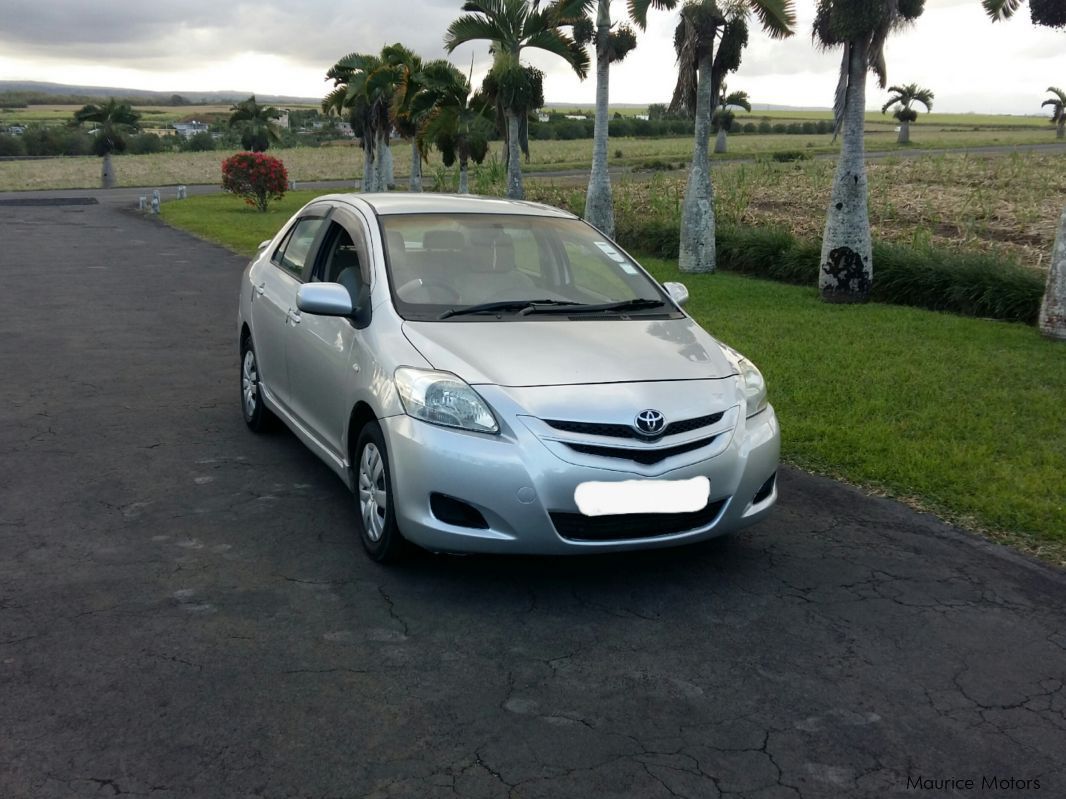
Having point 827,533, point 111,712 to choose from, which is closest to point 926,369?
point 827,533

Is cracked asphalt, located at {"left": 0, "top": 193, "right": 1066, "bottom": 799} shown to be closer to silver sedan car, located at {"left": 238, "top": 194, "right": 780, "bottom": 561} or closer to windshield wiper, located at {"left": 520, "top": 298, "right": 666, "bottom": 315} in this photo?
silver sedan car, located at {"left": 238, "top": 194, "right": 780, "bottom": 561}

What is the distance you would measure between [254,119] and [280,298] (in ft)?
196

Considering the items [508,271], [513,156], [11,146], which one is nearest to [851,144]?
[513,156]

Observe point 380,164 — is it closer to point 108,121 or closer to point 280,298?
point 108,121

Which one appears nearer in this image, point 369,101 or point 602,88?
point 602,88

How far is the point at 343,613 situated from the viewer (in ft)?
15.1

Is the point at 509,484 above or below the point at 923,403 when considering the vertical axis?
above

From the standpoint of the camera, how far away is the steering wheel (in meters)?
5.63

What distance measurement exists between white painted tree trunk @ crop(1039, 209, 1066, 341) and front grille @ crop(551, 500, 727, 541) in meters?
8.14

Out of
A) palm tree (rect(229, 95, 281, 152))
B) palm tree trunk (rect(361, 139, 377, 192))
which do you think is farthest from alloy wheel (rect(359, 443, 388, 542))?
palm tree (rect(229, 95, 281, 152))

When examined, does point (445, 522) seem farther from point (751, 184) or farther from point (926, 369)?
point (751, 184)

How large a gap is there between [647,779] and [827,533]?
2765 mm

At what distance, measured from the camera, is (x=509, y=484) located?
4.52 m

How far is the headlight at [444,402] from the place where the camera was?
4.67m
